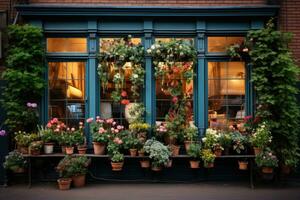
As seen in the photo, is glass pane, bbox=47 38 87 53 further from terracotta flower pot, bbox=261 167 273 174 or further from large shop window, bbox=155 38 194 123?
terracotta flower pot, bbox=261 167 273 174

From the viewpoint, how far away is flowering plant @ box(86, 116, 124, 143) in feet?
32.6

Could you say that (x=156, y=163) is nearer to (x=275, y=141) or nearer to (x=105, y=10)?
(x=275, y=141)

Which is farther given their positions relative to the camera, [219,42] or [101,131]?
[219,42]

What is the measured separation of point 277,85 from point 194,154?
234 centimetres

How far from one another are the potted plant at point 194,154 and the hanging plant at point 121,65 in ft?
5.81

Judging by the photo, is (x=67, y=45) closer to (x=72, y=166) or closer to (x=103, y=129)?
(x=103, y=129)

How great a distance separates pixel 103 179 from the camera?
410 inches

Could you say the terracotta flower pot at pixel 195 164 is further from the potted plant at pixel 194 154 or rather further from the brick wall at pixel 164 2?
the brick wall at pixel 164 2

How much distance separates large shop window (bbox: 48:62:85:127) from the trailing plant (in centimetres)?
400

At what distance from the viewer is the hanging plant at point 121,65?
10.2 m

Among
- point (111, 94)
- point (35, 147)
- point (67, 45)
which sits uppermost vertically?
point (67, 45)

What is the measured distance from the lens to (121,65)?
10.4 meters

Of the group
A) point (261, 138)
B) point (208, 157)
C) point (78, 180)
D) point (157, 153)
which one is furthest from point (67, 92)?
point (261, 138)

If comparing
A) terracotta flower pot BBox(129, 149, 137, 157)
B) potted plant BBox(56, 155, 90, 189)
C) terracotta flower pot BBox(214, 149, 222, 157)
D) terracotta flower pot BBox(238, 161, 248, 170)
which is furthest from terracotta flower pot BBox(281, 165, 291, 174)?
potted plant BBox(56, 155, 90, 189)
